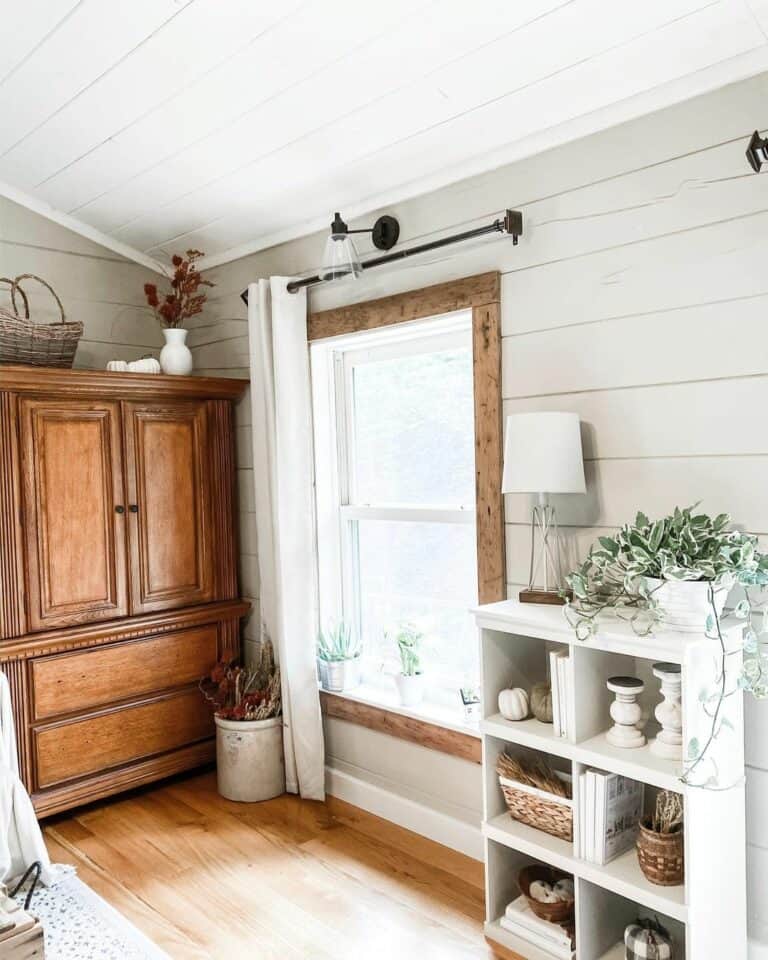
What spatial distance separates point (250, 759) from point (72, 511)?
1150mm

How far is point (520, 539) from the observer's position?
96.4 inches

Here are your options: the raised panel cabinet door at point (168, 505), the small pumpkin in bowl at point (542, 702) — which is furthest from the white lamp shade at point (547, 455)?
the raised panel cabinet door at point (168, 505)

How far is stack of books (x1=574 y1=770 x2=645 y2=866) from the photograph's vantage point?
1.92m

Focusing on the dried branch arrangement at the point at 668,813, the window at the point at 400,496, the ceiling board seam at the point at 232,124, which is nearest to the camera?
the dried branch arrangement at the point at 668,813

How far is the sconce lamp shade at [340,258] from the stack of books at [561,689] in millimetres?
1471

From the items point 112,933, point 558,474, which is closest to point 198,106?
point 558,474

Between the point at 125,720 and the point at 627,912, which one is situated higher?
the point at 125,720

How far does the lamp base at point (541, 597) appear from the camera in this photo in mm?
2171

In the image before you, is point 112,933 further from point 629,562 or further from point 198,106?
point 198,106

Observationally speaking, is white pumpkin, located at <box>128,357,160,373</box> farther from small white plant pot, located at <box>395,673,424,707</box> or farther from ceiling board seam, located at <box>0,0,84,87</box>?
small white plant pot, located at <box>395,673,424,707</box>

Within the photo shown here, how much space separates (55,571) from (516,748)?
177 centimetres

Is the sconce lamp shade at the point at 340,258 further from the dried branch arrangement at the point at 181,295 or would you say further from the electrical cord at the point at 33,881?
the electrical cord at the point at 33,881

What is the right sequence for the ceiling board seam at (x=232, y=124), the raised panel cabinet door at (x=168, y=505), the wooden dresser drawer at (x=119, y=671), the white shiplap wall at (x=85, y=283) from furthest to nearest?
the white shiplap wall at (x=85, y=283) < the raised panel cabinet door at (x=168, y=505) < the wooden dresser drawer at (x=119, y=671) < the ceiling board seam at (x=232, y=124)

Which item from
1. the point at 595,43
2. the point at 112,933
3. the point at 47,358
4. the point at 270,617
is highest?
the point at 595,43
